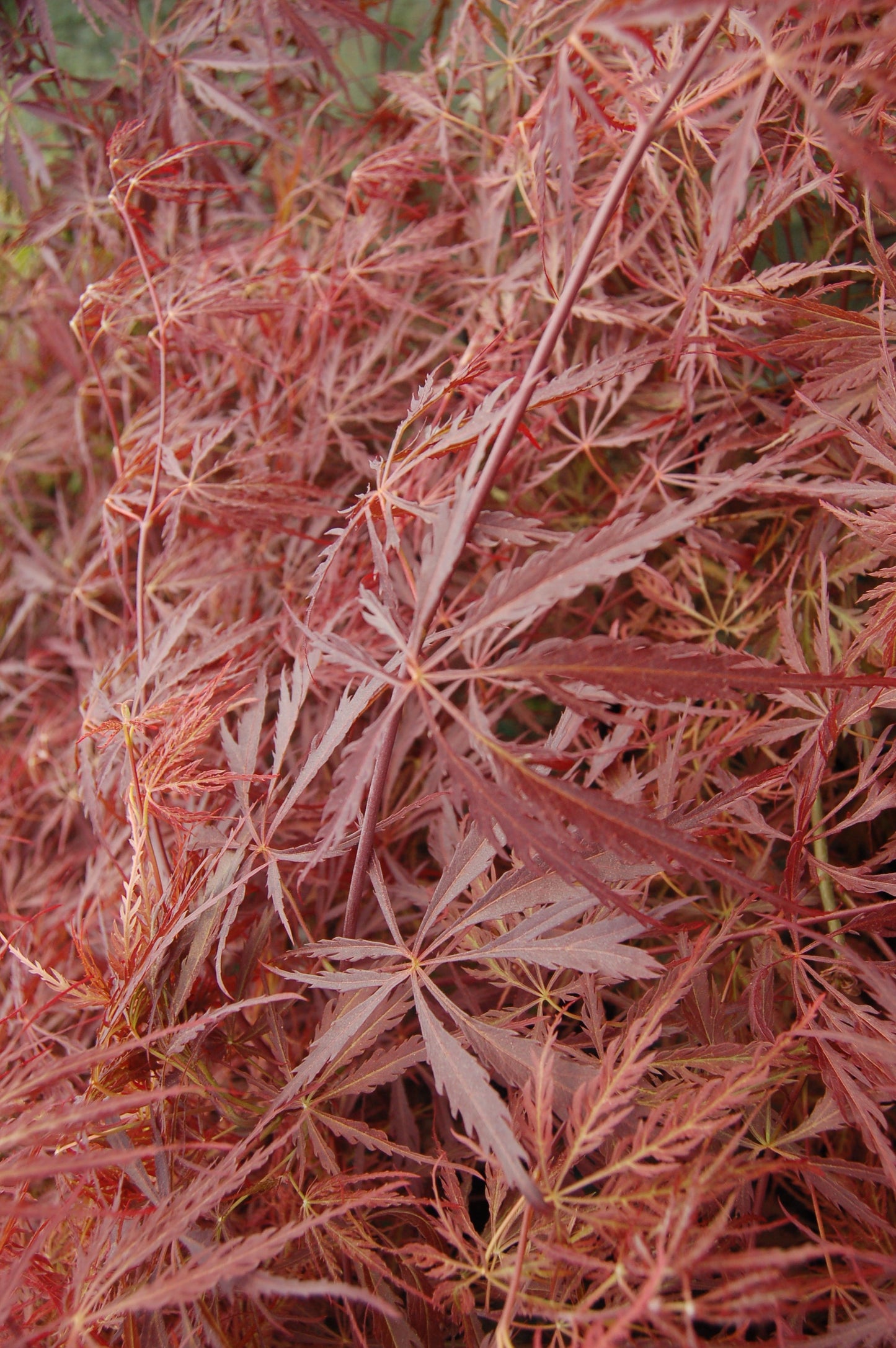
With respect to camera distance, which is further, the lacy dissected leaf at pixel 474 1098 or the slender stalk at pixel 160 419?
the slender stalk at pixel 160 419

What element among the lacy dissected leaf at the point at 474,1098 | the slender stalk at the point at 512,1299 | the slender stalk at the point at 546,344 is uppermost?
the slender stalk at the point at 546,344

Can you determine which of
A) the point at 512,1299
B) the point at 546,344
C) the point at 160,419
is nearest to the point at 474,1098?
the point at 512,1299

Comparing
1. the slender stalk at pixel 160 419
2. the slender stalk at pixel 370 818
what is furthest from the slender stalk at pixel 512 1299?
the slender stalk at pixel 160 419

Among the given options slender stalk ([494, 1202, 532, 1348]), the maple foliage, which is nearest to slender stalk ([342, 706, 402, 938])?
the maple foliage

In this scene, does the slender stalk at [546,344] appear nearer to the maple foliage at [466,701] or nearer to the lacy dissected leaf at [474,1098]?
the maple foliage at [466,701]

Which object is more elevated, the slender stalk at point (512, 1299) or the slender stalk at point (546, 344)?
the slender stalk at point (546, 344)

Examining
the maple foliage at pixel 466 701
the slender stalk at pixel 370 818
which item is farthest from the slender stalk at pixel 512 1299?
the slender stalk at pixel 370 818

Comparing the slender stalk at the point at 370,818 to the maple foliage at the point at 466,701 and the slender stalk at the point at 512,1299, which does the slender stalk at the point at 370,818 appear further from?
the slender stalk at the point at 512,1299

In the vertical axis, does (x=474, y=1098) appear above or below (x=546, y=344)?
below

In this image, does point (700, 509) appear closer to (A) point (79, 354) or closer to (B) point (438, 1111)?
(B) point (438, 1111)

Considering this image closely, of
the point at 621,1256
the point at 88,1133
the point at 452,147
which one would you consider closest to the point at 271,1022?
the point at 88,1133

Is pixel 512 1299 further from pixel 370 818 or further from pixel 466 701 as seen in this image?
pixel 466 701
